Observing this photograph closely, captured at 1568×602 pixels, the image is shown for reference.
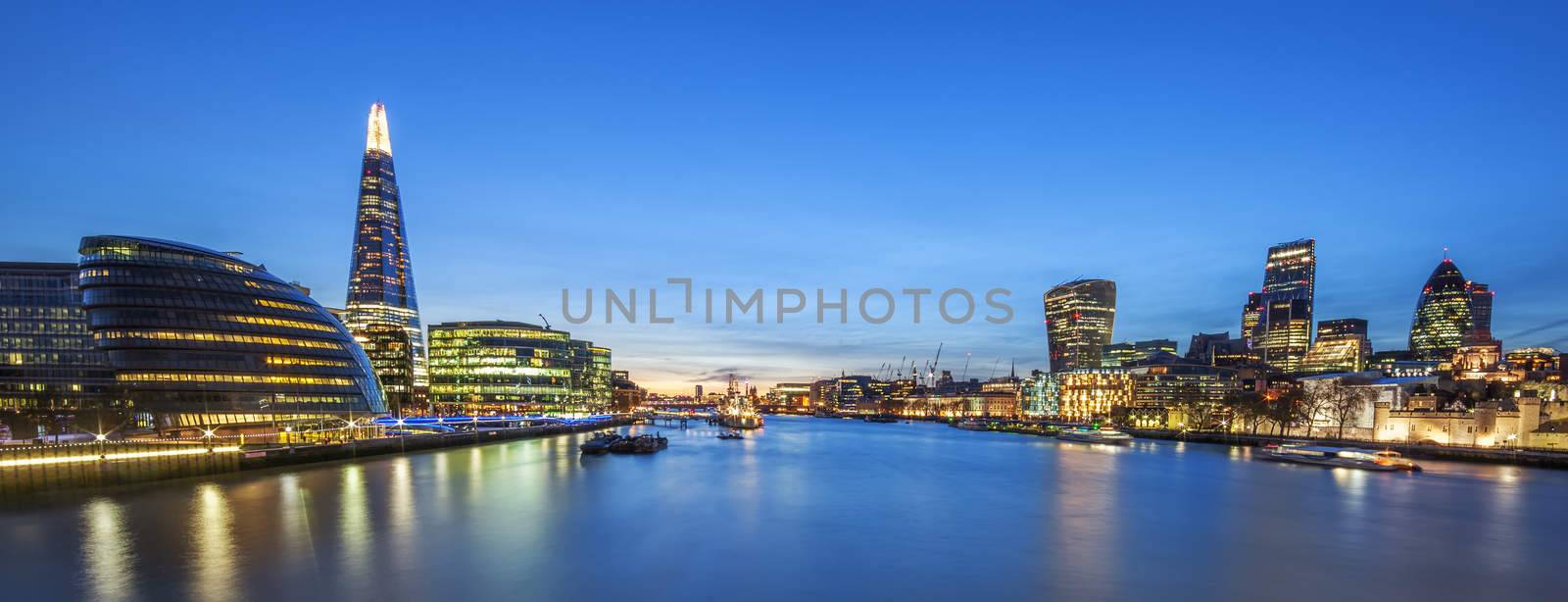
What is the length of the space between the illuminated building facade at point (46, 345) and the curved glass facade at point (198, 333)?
2.80 m

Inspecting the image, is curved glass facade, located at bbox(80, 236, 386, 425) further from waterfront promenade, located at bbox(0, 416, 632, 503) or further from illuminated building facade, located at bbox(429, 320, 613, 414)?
illuminated building facade, located at bbox(429, 320, 613, 414)

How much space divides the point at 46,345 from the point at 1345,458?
123153 mm

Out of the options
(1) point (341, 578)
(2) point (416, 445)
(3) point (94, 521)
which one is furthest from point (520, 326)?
(1) point (341, 578)

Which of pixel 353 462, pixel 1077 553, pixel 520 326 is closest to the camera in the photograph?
pixel 1077 553

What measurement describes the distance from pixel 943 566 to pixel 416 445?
72.2 meters

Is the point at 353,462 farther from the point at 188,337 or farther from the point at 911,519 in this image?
the point at 911,519

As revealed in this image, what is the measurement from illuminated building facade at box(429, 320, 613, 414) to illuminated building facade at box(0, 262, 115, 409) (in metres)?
84.1

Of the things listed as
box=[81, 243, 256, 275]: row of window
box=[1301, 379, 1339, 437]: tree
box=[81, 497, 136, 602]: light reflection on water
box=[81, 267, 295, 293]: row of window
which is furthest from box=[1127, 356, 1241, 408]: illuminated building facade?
box=[81, 497, 136, 602]: light reflection on water

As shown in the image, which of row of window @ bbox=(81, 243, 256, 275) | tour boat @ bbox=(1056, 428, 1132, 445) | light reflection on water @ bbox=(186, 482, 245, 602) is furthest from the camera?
tour boat @ bbox=(1056, 428, 1132, 445)

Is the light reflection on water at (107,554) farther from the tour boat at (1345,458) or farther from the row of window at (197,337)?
the tour boat at (1345,458)

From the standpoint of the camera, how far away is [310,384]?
82.8 m

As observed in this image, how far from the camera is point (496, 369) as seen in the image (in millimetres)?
160500

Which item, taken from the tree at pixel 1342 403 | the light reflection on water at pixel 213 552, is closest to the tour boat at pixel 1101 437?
the tree at pixel 1342 403

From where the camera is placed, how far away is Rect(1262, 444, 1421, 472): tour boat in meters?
67.8
